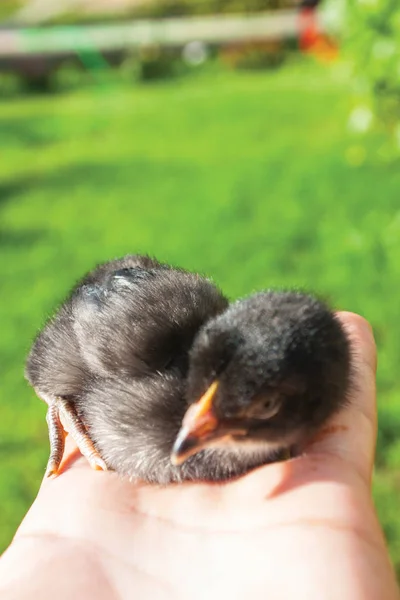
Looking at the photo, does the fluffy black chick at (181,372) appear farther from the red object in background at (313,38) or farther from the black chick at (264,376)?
the red object in background at (313,38)

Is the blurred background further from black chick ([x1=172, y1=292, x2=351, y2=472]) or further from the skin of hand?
the skin of hand

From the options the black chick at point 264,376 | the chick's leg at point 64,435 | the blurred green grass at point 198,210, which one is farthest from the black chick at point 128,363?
the blurred green grass at point 198,210

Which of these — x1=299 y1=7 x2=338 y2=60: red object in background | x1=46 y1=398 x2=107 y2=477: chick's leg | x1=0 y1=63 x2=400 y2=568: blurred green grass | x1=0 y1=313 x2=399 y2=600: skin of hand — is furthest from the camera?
x1=299 y1=7 x2=338 y2=60: red object in background

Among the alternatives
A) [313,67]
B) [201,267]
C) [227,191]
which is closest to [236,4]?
[313,67]

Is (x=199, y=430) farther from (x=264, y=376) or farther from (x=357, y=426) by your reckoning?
(x=357, y=426)

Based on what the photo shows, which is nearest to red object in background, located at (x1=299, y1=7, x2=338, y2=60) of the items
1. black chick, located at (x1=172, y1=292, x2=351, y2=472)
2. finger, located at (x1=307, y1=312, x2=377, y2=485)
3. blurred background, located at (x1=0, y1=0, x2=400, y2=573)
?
blurred background, located at (x1=0, y1=0, x2=400, y2=573)

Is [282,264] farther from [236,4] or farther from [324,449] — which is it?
[236,4]
